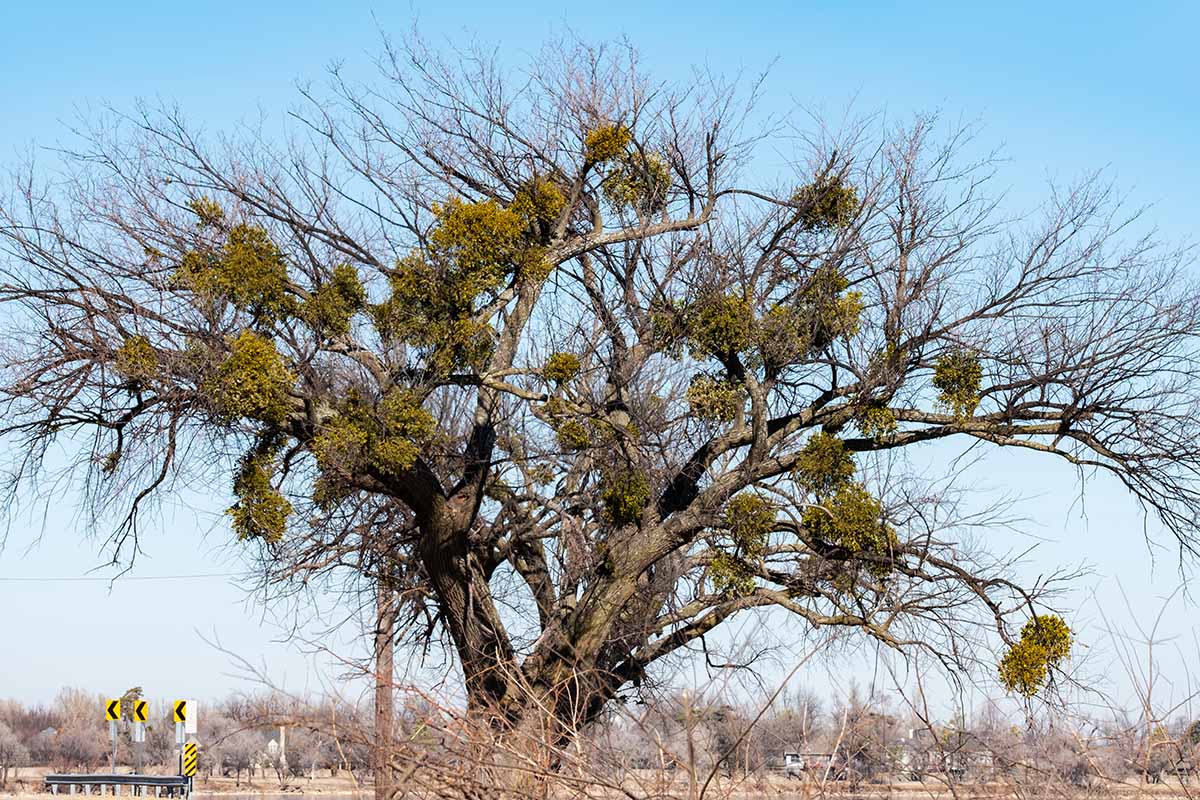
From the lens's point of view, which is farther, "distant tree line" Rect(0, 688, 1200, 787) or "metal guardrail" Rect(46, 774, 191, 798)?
"metal guardrail" Rect(46, 774, 191, 798)

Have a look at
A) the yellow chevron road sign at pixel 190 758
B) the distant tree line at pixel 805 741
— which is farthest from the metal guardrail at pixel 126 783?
the distant tree line at pixel 805 741

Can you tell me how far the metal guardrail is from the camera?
3441cm

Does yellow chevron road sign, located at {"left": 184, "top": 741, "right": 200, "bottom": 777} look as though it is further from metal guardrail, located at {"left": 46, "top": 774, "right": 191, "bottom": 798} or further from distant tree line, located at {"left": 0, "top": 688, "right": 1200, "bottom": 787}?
distant tree line, located at {"left": 0, "top": 688, "right": 1200, "bottom": 787}

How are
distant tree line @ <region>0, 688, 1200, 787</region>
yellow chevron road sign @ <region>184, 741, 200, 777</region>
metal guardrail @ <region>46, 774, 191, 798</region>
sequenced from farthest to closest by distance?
1. metal guardrail @ <region>46, 774, 191, 798</region>
2. yellow chevron road sign @ <region>184, 741, 200, 777</region>
3. distant tree line @ <region>0, 688, 1200, 787</region>

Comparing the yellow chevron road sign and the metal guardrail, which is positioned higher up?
the yellow chevron road sign

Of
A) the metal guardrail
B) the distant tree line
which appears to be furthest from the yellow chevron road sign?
the distant tree line

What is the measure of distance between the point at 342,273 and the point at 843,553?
695 centimetres

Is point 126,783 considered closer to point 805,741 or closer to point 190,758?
point 190,758

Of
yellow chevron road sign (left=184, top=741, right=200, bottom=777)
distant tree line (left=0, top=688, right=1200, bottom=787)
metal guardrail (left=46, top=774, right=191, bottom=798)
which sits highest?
distant tree line (left=0, top=688, right=1200, bottom=787)

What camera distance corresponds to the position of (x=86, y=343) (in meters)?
14.9

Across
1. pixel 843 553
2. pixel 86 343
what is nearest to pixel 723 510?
pixel 843 553

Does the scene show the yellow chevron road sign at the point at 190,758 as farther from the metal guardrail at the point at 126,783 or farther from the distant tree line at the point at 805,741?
the distant tree line at the point at 805,741

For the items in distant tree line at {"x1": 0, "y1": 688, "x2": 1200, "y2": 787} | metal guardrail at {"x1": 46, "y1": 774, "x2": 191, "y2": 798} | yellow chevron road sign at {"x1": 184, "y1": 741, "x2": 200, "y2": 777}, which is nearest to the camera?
distant tree line at {"x1": 0, "y1": 688, "x2": 1200, "y2": 787}

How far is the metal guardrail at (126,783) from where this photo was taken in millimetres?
34406
